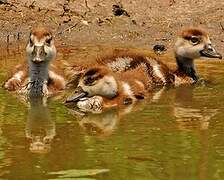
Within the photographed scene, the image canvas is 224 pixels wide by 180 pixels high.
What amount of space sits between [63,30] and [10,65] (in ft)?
7.58

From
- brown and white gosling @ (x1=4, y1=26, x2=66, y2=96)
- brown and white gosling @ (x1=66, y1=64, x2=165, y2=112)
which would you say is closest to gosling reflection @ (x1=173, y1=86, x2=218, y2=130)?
brown and white gosling @ (x1=66, y1=64, x2=165, y2=112)

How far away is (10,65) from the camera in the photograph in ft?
31.9

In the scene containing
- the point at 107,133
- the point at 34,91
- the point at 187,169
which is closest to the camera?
the point at 187,169

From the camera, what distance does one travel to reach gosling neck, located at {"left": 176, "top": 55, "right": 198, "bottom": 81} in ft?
30.3

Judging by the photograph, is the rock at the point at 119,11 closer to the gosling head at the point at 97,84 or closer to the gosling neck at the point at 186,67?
the gosling neck at the point at 186,67

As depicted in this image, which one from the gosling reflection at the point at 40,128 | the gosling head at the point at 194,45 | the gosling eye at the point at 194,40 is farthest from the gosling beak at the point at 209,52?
the gosling reflection at the point at 40,128

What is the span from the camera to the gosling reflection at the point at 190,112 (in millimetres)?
6848

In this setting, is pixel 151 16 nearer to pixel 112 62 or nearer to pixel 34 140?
pixel 112 62

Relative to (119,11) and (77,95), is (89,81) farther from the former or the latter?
(119,11)

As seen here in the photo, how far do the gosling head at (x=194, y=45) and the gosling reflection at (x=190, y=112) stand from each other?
1.01 meters

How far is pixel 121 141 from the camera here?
6.21 m

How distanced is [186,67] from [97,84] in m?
1.88

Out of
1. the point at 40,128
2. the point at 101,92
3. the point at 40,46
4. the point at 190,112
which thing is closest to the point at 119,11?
the point at 40,46

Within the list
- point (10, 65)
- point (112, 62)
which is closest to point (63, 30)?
point (10, 65)
